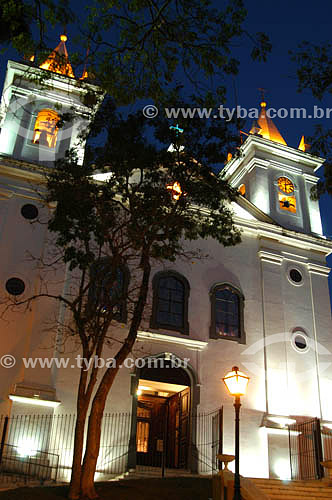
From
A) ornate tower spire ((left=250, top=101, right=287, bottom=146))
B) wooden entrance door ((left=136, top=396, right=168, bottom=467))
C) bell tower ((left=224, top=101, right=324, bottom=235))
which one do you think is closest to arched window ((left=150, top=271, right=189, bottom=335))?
wooden entrance door ((left=136, top=396, right=168, bottom=467))

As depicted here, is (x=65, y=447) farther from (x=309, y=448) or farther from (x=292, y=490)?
(x=309, y=448)

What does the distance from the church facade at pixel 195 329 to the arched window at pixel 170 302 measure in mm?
37

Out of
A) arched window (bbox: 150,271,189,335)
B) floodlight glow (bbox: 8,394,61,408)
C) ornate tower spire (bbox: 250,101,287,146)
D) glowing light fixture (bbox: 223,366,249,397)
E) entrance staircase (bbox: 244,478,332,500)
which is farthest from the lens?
ornate tower spire (bbox: 250,101,287,146)

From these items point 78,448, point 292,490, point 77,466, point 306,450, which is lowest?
point 292,490

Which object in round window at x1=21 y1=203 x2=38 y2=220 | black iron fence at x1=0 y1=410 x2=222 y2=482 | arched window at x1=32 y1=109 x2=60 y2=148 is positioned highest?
arched window at x1=32 y1=109 x2=60 y2=148

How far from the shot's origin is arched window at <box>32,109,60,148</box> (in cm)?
1997

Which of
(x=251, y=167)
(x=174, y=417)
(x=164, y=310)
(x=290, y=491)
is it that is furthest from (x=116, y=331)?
(x=251, y=167)

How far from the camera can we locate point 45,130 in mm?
20344

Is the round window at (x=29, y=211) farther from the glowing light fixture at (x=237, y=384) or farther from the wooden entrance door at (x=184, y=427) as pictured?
the glowing light fixture at (x=237, y=384)

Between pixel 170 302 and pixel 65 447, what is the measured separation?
5.77m

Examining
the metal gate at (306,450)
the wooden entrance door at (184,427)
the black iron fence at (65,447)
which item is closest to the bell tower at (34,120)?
the black iron fence at (65,447)

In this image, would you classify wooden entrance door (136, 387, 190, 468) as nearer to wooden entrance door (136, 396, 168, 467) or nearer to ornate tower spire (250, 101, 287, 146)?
wooden entrance door (136, 396, 168, 467)

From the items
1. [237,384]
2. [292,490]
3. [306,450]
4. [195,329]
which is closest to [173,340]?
[195,329]

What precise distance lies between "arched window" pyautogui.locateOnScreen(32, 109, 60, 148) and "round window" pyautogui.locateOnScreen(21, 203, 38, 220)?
9.25 ft
